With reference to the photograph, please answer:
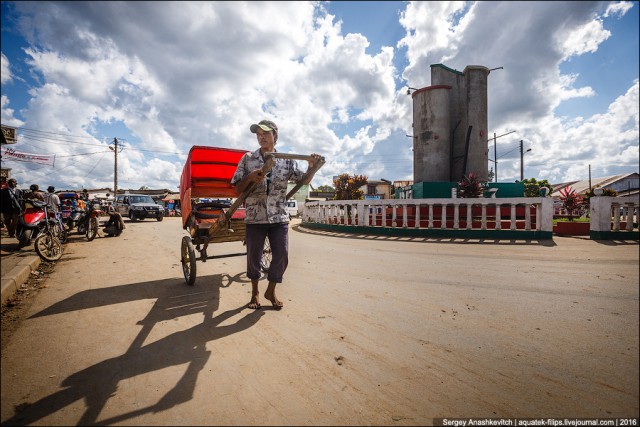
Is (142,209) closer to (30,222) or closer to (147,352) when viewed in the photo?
(30,222)

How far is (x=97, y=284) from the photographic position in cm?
397

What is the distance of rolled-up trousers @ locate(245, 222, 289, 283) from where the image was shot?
3076mm

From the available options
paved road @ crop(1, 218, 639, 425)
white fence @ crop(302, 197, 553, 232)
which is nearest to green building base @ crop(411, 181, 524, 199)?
white fence @ crop(302, 197, 553, 232)

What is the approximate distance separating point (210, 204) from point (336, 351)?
3.41 metres

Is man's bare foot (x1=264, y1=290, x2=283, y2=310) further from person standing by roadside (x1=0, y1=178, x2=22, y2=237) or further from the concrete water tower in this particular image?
the concrete water tower

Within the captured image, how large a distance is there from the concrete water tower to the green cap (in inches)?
441

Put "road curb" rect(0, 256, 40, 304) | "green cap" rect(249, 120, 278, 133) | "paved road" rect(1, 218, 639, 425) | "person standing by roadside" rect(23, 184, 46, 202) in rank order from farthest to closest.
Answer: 1. "person standing by roadside" rect(23, 184, 46, 202)
2. "road curb" rect(0, 256, 40, 304)
3. "green cap" rect(249, 120, 278, 133)
4. "paved road" rect(1, 218, 639, 425)

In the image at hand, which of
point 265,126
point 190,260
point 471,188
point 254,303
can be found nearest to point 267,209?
point 265,126

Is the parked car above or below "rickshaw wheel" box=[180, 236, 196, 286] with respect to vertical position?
above

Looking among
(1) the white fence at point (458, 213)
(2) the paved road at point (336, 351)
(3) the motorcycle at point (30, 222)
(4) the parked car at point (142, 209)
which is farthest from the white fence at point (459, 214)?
(4) the parked car at point (142, 209)

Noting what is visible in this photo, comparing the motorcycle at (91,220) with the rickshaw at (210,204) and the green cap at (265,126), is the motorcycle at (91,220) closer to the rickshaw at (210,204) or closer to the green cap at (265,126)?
the rickshaw at (210,204)

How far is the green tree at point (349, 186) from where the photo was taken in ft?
71.7

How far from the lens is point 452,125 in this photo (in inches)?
516

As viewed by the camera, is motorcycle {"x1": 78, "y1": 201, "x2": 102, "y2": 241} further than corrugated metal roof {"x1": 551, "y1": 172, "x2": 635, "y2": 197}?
No
